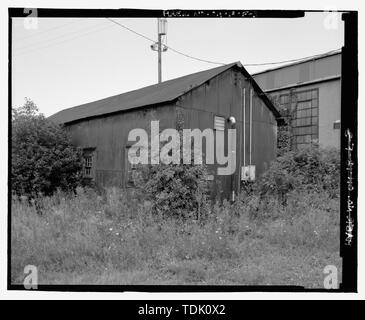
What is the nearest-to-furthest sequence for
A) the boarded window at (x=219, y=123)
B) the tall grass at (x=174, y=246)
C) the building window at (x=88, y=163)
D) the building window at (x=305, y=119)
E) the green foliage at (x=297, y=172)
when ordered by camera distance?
the tall grass at (x=174, y=246), the green foliage at (x=297, y=172), the boarded window at (x=219, y=123), the building window at (x=305, y=119), the building window at (x=88, y=163)

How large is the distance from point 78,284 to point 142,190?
10.8ft

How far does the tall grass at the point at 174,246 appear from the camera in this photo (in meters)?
3.38

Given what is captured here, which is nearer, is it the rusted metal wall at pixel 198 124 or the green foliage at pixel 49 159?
the green foliage at pixel 49 159

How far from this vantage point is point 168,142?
6246mm

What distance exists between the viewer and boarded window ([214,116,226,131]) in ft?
27.6

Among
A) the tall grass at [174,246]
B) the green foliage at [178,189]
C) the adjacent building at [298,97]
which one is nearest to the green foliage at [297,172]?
the adjacent building at [298,97]

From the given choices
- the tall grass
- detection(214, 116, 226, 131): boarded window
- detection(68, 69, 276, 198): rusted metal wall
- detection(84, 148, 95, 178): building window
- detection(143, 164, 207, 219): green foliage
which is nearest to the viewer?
the tall grass

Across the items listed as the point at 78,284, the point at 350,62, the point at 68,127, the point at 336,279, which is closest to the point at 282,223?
the point at 336,279

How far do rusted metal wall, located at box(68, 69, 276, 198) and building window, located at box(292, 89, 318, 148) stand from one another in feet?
4.16

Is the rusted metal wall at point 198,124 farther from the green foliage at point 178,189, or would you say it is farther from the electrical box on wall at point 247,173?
the green foliage at point 178,189

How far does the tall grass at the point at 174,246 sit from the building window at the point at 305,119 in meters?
4.87

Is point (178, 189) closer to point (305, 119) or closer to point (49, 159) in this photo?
point (49, 159)

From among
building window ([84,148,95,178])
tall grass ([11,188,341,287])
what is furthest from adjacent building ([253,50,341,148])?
building window ([84,148,95,178])

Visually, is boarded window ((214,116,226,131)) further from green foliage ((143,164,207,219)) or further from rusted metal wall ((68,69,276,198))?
green foliage ((143,164,207,219))
